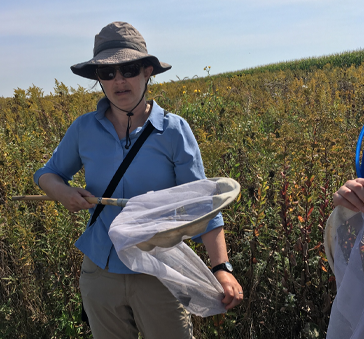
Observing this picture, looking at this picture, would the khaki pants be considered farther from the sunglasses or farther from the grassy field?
the sunglasses

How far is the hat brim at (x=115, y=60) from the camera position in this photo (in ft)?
4.99

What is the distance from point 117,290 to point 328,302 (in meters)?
1.04

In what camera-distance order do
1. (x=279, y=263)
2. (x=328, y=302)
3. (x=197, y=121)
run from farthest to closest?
(x=197, y=121)
(x=279, y=263)
(x=328, y=302)

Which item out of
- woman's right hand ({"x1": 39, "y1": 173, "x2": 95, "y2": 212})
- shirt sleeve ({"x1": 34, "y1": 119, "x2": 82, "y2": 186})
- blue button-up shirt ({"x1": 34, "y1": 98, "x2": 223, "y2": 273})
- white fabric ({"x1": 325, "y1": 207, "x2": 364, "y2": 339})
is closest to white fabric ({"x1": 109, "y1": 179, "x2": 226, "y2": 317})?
blue button-up shirt ({"x1": 34, "y1": 98, "x2": 223, "y2": 273})

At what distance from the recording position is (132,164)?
59.9 inches

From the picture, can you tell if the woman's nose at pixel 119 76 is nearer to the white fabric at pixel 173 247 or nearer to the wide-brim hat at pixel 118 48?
the wide-brim hat at pixel 118 48

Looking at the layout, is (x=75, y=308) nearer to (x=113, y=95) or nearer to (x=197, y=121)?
(x=113, y=95)

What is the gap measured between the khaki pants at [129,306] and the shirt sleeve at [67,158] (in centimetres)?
46

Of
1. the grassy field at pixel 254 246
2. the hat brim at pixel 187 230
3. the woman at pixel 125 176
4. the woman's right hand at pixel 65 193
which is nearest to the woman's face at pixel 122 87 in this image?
the woman at pixel 125 176

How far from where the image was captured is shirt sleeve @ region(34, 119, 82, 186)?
1.68 m

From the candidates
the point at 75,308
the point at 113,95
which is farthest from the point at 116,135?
the point at 75,308

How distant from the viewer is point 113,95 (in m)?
1.58

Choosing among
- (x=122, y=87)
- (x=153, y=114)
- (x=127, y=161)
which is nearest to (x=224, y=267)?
(x=127, y=161)

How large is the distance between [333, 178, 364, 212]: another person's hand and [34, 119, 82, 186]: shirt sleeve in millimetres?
1179
